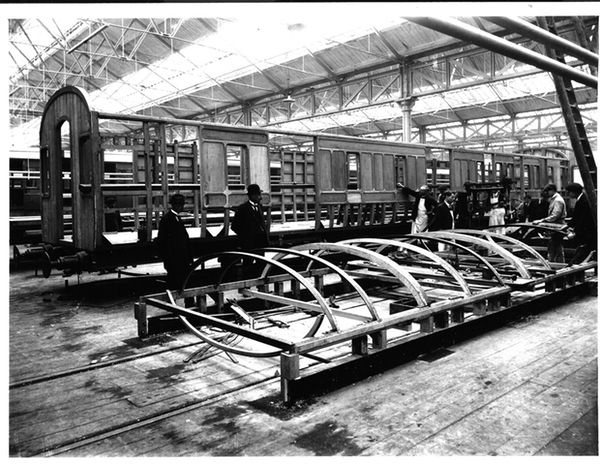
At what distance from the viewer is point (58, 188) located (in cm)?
897

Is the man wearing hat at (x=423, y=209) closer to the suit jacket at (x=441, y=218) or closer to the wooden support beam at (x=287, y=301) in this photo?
the suit jacket at (x=441, y=218)

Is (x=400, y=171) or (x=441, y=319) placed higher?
(x=400, y=171)

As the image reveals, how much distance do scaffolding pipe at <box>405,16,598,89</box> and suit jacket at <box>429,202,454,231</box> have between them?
695cm

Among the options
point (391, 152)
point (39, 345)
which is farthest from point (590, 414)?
point (391, 152)

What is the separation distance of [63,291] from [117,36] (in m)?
13.8

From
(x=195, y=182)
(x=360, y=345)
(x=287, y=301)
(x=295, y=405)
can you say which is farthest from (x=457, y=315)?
(x=195, y=182)

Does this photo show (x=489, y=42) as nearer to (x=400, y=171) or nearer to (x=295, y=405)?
(x=295, y=405)

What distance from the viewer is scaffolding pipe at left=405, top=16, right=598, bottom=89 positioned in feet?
7.55

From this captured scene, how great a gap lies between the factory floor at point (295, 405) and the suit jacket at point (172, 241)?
4.07ft

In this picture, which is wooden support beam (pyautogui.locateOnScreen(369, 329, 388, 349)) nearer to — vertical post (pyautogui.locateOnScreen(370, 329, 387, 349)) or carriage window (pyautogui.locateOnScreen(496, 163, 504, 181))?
vertical post (pyautogui.locateOnScreen(370, 329, 387, 349))

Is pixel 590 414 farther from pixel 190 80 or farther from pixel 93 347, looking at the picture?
pixel 190 80

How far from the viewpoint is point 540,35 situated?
272 centimetres

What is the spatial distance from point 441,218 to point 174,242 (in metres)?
5.79

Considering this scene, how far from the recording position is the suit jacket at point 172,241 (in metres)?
6.82
